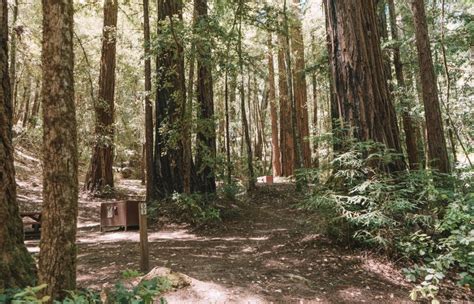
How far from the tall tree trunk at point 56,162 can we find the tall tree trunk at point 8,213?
2.63 ft

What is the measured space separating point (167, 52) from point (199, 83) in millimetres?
1541

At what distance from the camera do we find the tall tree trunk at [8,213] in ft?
11.6

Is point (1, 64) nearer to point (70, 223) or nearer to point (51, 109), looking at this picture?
point (51, 109)

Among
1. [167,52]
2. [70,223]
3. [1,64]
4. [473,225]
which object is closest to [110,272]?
[70,223]

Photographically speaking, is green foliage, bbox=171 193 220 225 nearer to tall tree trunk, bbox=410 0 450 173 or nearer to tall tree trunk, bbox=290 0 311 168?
tall tree trunk, bbox=410 0 450 173

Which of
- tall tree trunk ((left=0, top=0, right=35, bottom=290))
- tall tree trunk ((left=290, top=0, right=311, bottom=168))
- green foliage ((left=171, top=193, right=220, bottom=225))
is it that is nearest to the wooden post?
tall tree trunk ((left=0, top=0, right=35, bottom=290))

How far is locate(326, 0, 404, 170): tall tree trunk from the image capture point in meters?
6.35

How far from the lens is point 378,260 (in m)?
5.50

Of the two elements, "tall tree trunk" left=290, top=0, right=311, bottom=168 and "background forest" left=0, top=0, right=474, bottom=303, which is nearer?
"background forest" left=0, top=0, right=474, bottom=303

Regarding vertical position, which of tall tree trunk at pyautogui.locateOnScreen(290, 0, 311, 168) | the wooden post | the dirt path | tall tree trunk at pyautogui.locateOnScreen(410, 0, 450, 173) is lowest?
the dirt path

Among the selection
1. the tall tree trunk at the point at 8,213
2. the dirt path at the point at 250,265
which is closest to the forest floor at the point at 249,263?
the dirt path at the point at 250,265

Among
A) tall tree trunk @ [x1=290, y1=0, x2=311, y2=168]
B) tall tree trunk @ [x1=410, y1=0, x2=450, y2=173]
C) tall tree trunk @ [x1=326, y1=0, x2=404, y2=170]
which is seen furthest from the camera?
tall tree trunk @ [x1=290, y1=0, x2=311, y2=168]

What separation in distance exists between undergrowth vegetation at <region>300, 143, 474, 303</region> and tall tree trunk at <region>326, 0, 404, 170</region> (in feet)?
1.55

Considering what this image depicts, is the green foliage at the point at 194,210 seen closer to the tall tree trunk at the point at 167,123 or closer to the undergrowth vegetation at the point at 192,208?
the undergrowth vegetation at the point at 192,208
